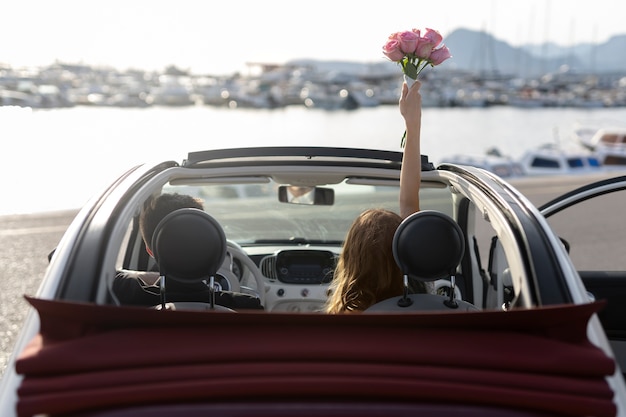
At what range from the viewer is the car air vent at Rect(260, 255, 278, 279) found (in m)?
5.40

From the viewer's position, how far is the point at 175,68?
162m

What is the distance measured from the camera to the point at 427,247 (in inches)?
97.7

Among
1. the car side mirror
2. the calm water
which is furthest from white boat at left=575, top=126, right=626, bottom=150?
the car side mirror

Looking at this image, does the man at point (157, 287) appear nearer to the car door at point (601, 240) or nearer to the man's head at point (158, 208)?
Result: the man's head at point (158, 208)

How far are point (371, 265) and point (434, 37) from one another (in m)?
1.16

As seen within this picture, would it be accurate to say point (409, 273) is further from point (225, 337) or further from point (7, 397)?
point (7, 397)

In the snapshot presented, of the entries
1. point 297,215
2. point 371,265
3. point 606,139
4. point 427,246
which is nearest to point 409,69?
point 371,265

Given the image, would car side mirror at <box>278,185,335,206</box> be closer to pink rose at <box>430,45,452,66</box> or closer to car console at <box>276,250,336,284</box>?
car console at <box>276,250,336,284</box>

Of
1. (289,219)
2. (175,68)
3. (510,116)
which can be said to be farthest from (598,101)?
(289,219)

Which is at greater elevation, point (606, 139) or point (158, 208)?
point (158, 208)

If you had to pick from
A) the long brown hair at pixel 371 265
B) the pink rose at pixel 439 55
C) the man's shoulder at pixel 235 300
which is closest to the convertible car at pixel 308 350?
the long brown hair at pixel 371 265

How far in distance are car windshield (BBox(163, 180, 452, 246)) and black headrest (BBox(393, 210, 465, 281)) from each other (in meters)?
2.26

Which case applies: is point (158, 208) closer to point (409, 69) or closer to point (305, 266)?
point (409, 69)

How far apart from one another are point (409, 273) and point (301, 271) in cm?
292
